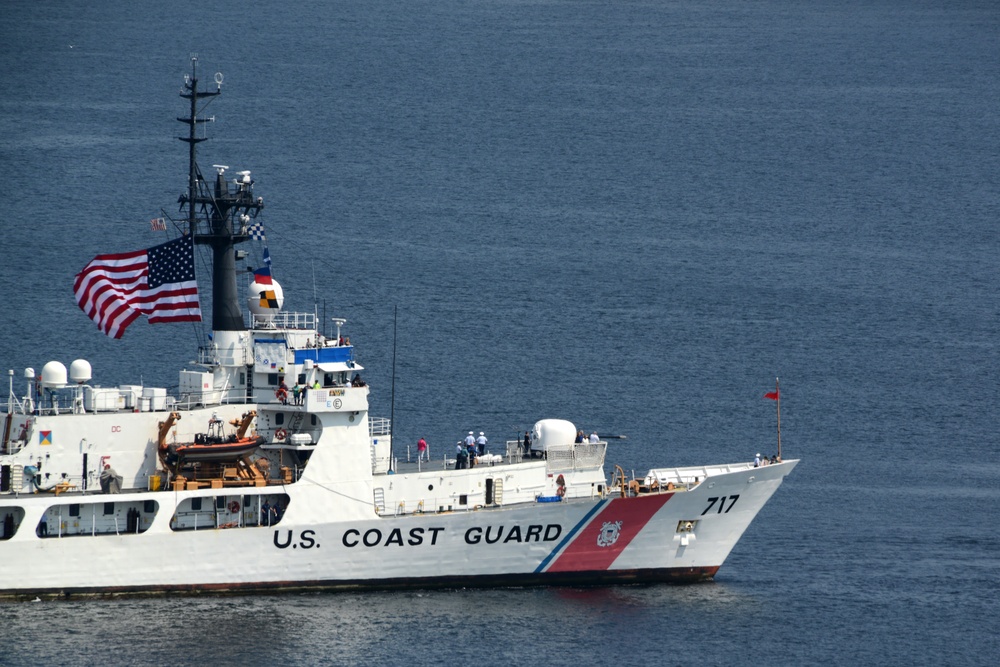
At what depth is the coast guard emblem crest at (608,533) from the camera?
66.6 metres

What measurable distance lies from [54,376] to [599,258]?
61.0 m

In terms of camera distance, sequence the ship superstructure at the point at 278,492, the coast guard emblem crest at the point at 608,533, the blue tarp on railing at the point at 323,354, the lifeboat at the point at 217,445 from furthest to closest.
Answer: the coast guard emblem crest at the point at 608,533, the blue tarp on railing at the point at 323,354, the lifeboat at the point at 217,445, the ship superstructure at the point at 278,492

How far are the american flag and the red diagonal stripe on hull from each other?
1531 cm

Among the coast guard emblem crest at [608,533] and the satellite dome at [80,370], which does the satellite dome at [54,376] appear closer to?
the satellite dome at [80,370]

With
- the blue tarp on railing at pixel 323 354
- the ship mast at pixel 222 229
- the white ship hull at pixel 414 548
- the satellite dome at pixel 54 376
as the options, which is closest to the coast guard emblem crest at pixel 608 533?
the white ship hull at pixel 414 548

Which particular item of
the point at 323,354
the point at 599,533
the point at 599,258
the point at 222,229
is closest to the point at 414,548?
the point at 599,533

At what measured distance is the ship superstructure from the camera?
204 ft

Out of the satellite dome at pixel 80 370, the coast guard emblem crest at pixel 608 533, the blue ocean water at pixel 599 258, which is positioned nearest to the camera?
the blue ocean water at pixel 599 258

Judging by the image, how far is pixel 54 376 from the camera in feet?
208

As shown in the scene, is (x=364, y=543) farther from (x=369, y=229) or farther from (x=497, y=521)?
→ (x=369, y=229)

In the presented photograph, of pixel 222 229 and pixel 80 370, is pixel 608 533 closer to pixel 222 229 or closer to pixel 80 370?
pixel 222 229

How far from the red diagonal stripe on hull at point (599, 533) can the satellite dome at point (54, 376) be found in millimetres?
17729

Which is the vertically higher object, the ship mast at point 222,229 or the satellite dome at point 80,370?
the ship mast at point 222,229

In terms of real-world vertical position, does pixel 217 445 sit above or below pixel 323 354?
below
